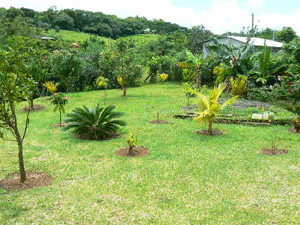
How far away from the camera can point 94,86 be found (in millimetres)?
20031

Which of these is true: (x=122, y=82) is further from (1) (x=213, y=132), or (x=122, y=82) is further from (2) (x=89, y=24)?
(2) (x=89, y=24)

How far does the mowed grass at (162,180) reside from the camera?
3.77 m

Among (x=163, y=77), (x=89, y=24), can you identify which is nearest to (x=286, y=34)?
(x=163, y=77)

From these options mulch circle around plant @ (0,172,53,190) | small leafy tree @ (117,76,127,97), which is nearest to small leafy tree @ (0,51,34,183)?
mulch circle around plant @ (0,172,53,190)

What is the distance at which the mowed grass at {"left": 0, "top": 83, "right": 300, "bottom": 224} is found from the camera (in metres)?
3.77

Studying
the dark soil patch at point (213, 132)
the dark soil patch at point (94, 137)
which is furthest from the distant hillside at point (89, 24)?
the dark soil patch at point (213, 132)

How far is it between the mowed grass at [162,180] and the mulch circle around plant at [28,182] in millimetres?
147

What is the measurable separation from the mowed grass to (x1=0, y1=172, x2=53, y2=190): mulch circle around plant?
0.15 meters

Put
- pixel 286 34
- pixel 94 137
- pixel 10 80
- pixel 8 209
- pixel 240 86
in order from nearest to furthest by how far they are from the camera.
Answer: pixel 8 209
pixel 10 80
pixel 94 137
pixel 240 86
pixel 286 34

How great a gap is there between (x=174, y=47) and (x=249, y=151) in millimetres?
27297

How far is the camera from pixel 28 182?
4.82 m

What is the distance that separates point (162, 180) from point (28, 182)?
7.70 ft

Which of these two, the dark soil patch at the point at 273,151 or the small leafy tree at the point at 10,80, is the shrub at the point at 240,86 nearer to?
the dark soil patch at the point at 273,151

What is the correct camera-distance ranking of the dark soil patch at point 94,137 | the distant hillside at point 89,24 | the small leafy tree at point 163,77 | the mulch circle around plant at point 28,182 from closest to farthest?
the mulch circle around plant at point 28,182 → the dark soil patch at point 94,137 → the small leafy tree at point 163,77 → the distant hillside at point 89,24
